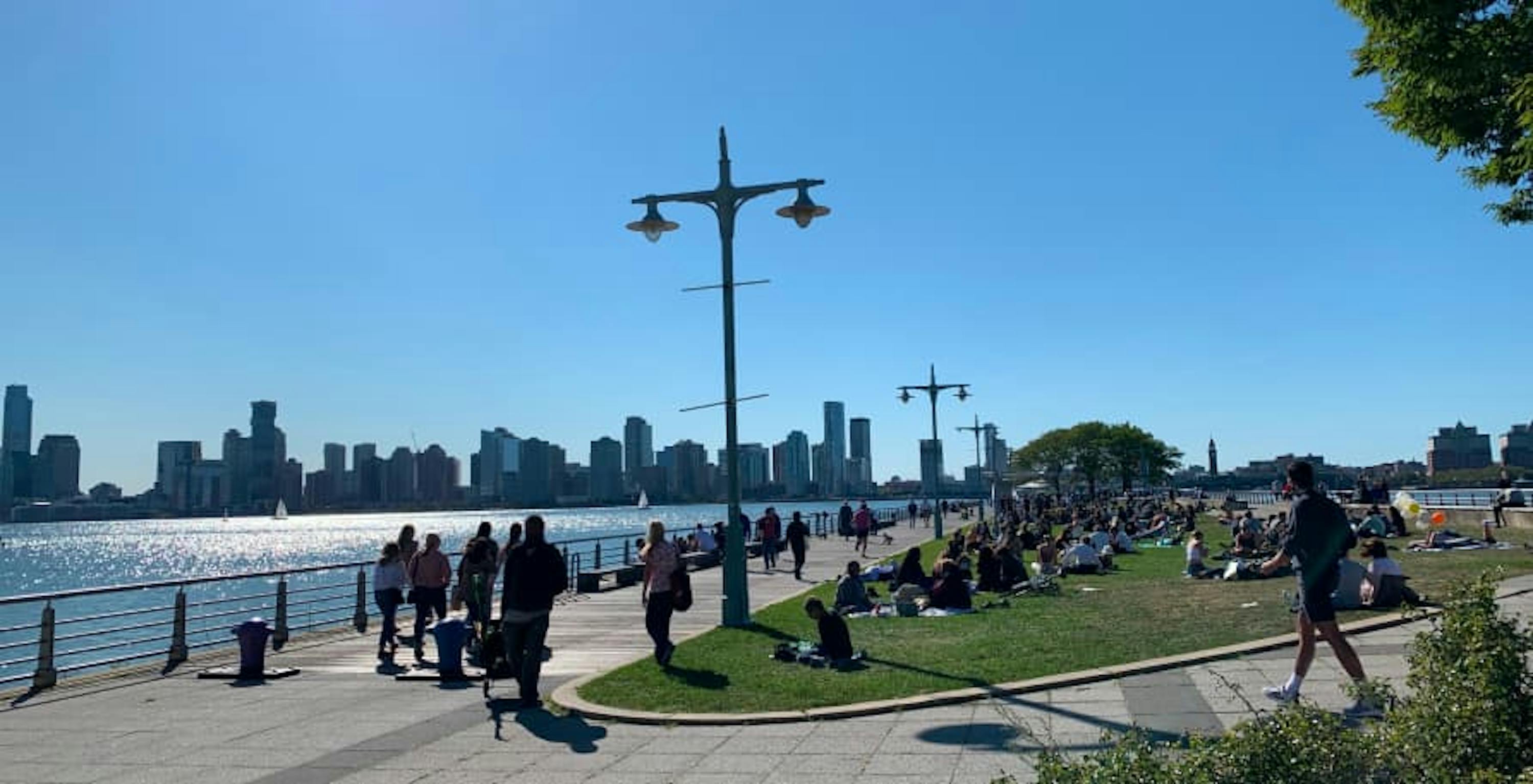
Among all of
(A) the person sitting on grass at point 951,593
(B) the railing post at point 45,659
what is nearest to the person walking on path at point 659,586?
(A) the person sitting on grass at point 951,593

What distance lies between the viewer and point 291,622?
40156 mm

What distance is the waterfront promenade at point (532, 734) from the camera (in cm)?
727

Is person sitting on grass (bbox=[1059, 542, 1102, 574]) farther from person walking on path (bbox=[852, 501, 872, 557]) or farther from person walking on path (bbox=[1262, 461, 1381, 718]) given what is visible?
person walking on path (bbox=[1262, 461, 1381, 718])

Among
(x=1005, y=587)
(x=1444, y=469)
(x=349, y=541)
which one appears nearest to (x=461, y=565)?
(x=1005, y=587)

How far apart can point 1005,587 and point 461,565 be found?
343 inches

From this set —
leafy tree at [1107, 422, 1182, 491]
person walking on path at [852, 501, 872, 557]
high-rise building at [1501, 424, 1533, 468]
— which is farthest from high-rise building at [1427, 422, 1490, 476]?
person walking on path at [852, 501, 872, 557]

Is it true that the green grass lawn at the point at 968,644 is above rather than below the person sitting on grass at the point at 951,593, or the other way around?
below

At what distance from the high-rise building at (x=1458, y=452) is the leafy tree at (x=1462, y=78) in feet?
678

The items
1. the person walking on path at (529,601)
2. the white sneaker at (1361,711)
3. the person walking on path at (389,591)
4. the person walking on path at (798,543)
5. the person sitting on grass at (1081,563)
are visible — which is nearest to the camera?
the white sneaker at (1361,711)

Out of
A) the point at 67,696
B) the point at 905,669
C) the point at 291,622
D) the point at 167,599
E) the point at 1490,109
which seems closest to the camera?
the point at 1490,109

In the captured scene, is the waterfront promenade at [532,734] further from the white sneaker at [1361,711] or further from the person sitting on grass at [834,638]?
the person sitting on grass at [834,638]

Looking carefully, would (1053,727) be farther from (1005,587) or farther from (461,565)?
(1005,587)

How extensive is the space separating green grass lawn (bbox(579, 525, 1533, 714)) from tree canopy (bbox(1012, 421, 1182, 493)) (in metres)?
78.9

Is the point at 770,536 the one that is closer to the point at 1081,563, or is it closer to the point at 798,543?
the point at 798,543
